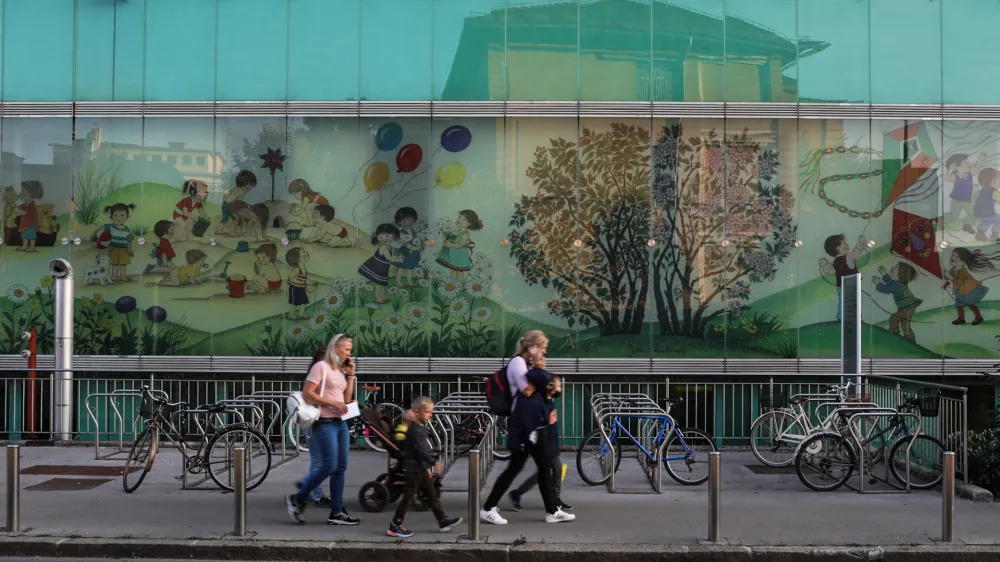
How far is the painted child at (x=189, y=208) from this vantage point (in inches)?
671

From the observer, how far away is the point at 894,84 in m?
16.8

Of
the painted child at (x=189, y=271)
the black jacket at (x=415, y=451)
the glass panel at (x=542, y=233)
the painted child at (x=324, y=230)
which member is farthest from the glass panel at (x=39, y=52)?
the black jacket at (x=415, y=451)

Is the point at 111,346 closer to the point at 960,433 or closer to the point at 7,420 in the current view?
the point at 7,420

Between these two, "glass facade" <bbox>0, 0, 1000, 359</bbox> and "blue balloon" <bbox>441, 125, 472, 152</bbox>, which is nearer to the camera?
"glass facade" <bbox>0, 0, 1000, 359</bbox>

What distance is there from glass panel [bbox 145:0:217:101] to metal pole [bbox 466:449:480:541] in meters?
10.5

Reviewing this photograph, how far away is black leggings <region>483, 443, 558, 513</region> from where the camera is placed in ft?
31.4

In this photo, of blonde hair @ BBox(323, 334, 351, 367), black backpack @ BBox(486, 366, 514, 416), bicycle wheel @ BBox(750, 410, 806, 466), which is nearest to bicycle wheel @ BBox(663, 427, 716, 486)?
bicycle wheel @ BBox(750, 410, 806, 466)

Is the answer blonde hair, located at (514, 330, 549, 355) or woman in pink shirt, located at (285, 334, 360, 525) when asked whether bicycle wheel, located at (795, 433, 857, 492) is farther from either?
woman in pink shirt, located at (285, 334, 360, 525)

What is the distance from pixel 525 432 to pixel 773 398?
6.01 meters

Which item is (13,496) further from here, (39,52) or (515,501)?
(39,52)

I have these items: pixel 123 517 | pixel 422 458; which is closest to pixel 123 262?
pixel 123 517

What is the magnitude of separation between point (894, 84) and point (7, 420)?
1579cm

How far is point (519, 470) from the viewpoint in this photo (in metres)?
9.67

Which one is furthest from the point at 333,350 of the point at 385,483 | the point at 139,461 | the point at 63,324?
the point at 63,324
